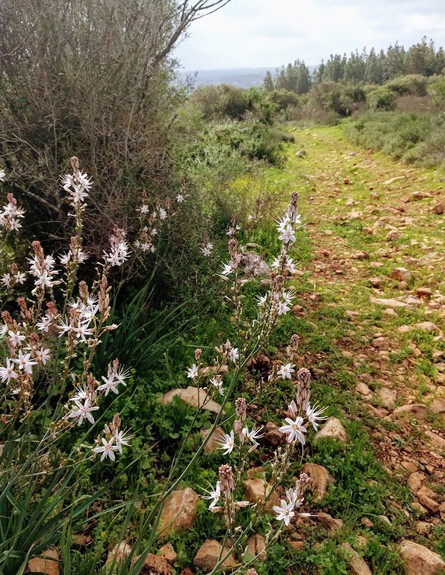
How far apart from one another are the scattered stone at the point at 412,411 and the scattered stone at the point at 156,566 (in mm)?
2458

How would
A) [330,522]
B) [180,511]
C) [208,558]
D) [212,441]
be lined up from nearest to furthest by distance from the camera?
[208,558], [180,511], [330,522], [212,441]

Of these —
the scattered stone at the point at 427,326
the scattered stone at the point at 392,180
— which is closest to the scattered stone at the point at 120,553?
the scattered stone at the point at 427,326

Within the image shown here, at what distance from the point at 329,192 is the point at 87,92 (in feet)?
26.5

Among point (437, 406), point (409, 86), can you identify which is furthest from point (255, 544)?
point (409, 86)

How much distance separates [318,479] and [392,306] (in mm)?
3233

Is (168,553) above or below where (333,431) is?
above

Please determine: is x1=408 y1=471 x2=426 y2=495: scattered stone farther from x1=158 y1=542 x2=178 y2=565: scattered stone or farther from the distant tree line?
the distant tree line

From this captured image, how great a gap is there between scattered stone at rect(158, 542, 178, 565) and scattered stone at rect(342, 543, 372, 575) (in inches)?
39.4

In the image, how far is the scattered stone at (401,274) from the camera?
6312mm

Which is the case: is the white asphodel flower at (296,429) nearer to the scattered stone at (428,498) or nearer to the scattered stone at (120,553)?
the scattered stone at (120,553)

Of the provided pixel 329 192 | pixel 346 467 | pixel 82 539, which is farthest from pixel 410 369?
pixel 329 192

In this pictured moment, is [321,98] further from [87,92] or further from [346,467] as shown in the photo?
[346,467]

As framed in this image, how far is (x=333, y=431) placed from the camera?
3453 millimetres

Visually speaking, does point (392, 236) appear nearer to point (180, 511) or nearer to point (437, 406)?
point (437, 406)
